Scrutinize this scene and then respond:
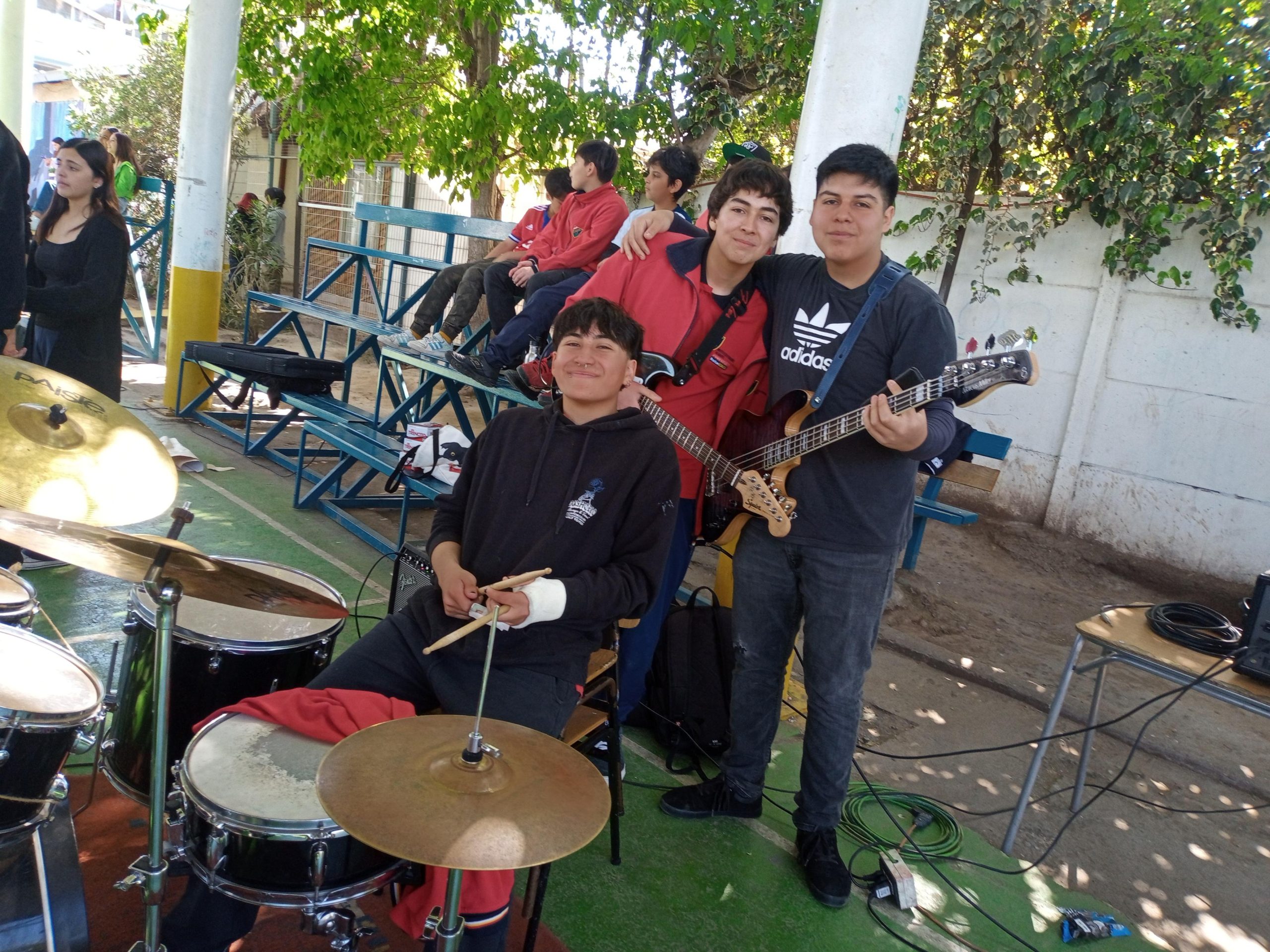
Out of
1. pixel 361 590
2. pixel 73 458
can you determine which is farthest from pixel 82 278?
pixel 73 458

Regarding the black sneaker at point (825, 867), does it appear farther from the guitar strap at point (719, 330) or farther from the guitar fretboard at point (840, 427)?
the guitar strap at point (719, 330)

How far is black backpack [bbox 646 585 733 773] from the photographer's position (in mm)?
3877

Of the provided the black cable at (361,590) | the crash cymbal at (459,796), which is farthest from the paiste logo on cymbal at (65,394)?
the black cable at (361,590)

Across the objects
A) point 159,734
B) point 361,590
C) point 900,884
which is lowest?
point 900,884

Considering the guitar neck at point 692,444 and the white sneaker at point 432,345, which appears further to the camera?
the white sneaker at point 432,345

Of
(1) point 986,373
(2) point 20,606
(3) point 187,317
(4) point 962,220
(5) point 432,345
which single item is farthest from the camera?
(4) point 962,220

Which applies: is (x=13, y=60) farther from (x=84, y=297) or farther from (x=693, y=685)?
(x=693, y=685)

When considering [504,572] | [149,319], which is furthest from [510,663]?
[149,319]

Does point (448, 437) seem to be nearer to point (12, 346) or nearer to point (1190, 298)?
point (12, 346)

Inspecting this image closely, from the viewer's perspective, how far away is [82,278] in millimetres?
4387

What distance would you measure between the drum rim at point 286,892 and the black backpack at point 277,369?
5169 millimetres

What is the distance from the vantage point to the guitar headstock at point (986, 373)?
8.70 feet

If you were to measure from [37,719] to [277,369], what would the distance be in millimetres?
5013

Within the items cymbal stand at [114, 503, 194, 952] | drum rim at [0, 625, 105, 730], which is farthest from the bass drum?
drum rim at [0, 625, 105, 730]
